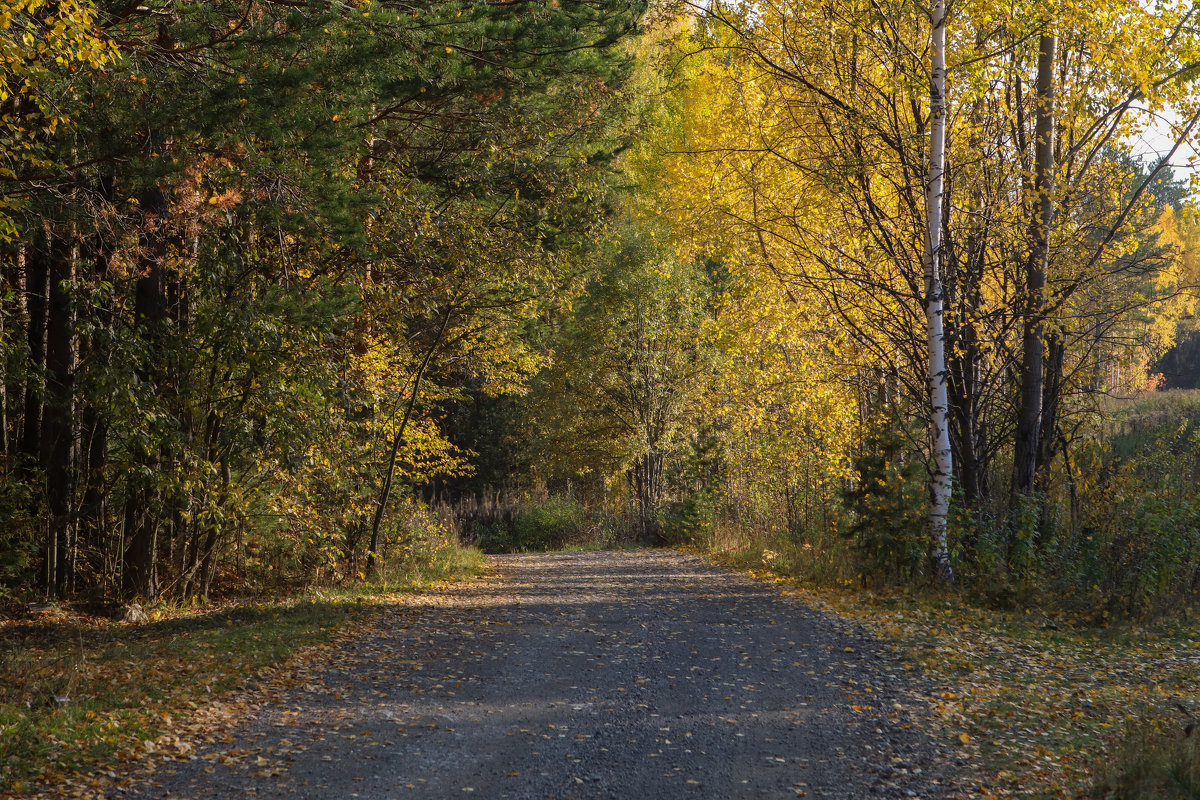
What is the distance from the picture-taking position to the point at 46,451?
31.5 feet

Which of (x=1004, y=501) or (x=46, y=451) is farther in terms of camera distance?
(x=1004, y=501)

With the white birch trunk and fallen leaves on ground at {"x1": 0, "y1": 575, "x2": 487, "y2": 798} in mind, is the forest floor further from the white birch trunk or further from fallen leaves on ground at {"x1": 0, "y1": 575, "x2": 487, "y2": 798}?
the white birch trunk

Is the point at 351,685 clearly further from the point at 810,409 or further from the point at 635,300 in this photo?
the point at 635,300

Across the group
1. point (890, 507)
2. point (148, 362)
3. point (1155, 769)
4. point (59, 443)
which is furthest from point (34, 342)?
point (1155, 769)

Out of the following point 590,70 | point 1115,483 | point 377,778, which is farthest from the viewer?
point 590,70

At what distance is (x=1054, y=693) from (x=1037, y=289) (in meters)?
6.12

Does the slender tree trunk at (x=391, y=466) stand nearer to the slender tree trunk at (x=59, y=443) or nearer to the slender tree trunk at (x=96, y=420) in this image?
the slender tree trunk at (x=96, y=420)

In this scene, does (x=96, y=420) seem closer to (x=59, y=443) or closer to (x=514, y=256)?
(x=59, y=443)

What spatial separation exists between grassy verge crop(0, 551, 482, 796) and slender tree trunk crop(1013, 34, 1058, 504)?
808cm

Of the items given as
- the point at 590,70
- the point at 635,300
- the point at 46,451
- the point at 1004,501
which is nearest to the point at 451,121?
the point at 590,70

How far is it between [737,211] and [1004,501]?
19.4 feet

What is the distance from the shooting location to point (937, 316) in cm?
1046

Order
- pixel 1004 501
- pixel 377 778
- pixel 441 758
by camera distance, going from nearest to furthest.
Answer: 1. pixel 377 778
2. pixel 441 758
3. pixel 1004 501

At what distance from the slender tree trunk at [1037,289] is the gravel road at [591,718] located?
3.94 meters
